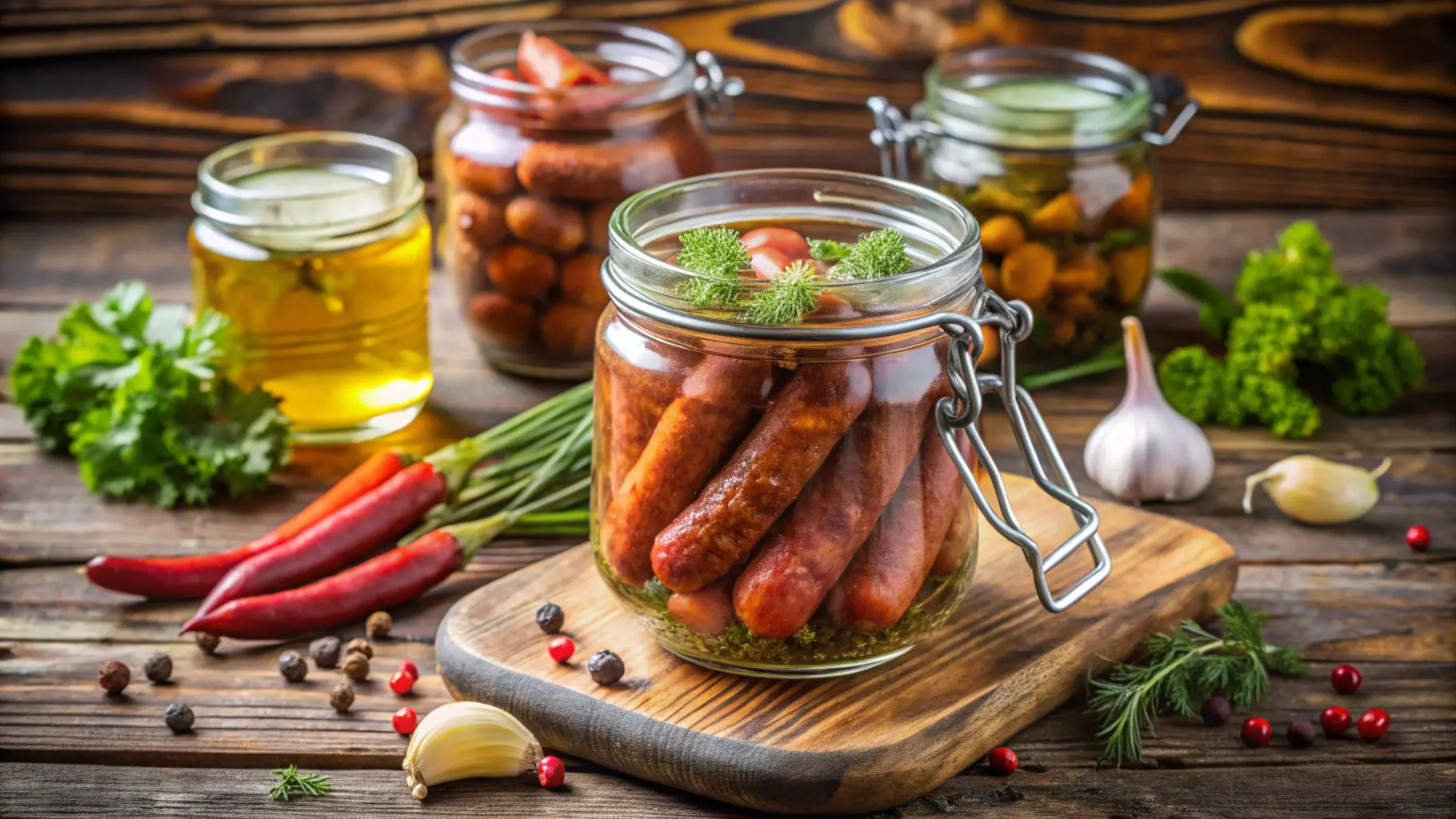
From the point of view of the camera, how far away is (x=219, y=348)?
1.78 m

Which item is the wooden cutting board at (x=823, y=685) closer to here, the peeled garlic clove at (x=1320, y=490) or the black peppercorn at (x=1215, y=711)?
the black peppercorn at (x=1215, y=711)

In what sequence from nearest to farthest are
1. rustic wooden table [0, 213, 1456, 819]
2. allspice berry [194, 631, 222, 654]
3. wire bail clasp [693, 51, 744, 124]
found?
rustic wooden table [0, 213, 1456, 819] < allspice berry [194, 631, 222, 654] < wire bail clasp [693, 51, 744, 124]

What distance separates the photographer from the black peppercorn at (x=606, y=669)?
1.29 meters

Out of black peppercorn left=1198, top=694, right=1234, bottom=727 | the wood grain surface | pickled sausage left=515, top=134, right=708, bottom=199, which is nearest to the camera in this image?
black peppercorn left=1198, top=694, right=1234, bottom=727

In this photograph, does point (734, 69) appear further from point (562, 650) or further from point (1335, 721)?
point (1335, 721)

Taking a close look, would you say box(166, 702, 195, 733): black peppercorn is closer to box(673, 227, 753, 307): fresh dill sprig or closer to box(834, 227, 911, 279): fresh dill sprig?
box(673, 227, 753, 307): fresh dill sprig

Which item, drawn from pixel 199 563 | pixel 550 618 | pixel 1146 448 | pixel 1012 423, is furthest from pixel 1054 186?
pixel 199 563

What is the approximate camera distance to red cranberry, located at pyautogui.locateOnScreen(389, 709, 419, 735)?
1.32 meters

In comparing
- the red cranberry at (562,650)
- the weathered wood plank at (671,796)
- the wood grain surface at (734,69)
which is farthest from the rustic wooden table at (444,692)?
the wood grain surface at (734,69)

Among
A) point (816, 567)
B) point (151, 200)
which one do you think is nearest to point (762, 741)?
point (816, 567)

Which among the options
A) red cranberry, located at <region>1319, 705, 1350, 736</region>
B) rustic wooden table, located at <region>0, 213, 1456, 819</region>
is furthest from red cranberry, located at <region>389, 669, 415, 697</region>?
red cranberry, located at <region>1319, 705, 1350, 736</region>

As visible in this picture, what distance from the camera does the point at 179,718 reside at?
1311mm

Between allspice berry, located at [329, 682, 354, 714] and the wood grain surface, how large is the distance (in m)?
1.52

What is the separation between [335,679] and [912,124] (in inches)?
44.4
